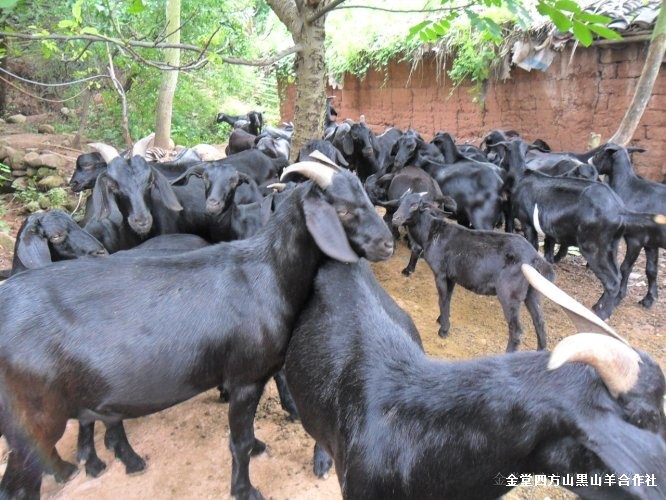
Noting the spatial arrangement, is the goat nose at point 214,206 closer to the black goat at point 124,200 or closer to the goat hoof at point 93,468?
the black goat at point 124,200

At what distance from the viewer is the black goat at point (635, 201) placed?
18.5ft

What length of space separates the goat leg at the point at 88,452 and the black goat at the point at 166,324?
1.49ft

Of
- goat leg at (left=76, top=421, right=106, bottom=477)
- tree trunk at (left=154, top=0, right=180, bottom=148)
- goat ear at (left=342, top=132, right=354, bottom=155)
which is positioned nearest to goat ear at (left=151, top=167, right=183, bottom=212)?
goat leg at (left=76, top=421, right=106, bottom=477)

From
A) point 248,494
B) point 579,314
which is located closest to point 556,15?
point 579,314

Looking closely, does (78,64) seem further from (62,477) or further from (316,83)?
(62,477)

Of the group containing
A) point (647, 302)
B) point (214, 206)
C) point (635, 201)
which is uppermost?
point (214, 206)

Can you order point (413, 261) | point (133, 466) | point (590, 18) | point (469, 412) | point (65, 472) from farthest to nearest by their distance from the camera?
point (413, 261), point (133, 466), point (65, 472), point (590, 18), point (469, 412)

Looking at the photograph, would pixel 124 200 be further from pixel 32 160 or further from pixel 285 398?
pixel 32 160

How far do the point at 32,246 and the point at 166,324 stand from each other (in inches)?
67.1

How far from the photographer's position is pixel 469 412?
192 cm

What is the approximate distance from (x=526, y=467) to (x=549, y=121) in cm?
1104

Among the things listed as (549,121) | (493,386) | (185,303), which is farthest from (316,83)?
(549,121)

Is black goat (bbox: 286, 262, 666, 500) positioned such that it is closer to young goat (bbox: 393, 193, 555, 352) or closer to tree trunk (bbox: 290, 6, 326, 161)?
young goat (bbox: 393, 193, 555, 352)

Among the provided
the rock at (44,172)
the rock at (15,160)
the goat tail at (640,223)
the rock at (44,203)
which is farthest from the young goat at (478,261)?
the rock at (15,160)
